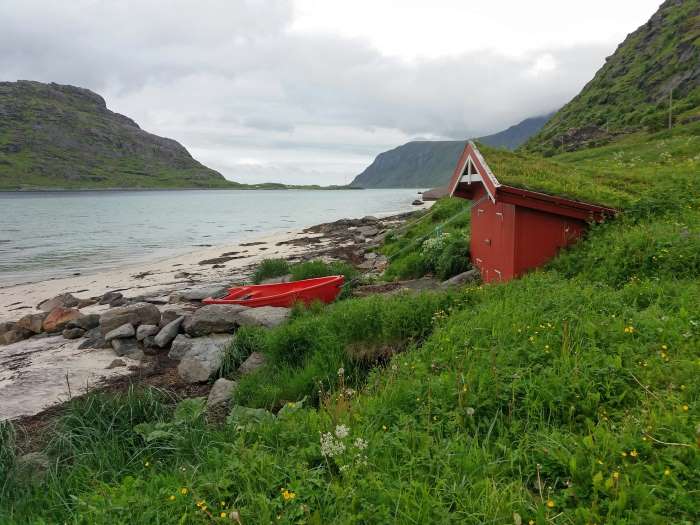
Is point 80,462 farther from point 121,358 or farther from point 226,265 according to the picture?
point 226,265

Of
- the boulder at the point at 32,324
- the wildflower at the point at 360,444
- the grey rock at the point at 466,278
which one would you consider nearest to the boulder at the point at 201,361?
the wildflower at the point at 360,444

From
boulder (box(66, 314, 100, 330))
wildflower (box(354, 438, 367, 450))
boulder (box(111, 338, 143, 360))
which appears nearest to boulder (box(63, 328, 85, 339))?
boulder (box(66, 314, 100, 330))

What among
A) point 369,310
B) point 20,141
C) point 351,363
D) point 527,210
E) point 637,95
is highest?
point 20,141

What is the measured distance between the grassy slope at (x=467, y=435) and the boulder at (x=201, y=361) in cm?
162

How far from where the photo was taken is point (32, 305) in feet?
59.7

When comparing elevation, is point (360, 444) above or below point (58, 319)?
above

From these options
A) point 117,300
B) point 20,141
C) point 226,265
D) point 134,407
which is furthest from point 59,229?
point 20,141

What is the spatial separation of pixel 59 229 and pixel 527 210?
5135cm

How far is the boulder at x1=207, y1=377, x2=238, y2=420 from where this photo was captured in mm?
6793

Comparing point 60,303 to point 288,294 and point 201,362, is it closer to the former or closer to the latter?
point 288,294

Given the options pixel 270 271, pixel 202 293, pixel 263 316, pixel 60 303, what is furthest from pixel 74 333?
pixel 270 271

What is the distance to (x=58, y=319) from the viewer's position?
13695 millimetres

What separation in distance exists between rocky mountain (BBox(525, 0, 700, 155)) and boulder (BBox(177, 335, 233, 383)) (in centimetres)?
3361

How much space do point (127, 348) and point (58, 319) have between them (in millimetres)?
4429
